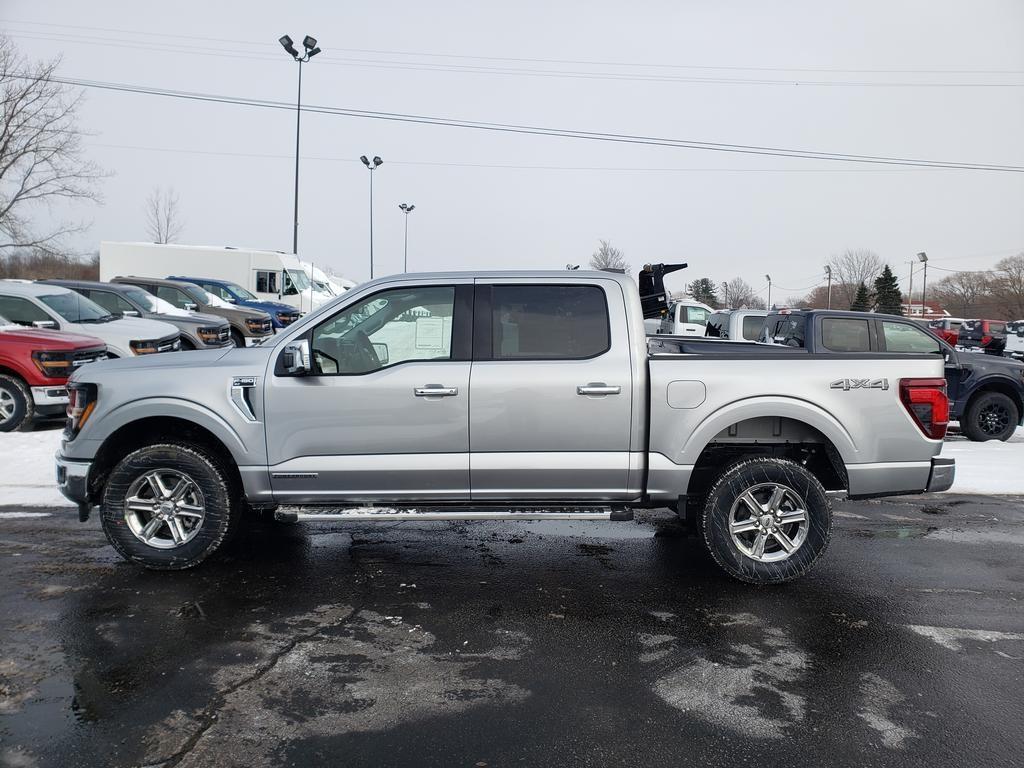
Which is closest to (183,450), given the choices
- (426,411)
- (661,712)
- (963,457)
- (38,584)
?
(38,584)

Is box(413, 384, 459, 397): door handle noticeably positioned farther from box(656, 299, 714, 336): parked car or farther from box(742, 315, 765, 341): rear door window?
Answer: box(656, 299, 714, 336): parked car

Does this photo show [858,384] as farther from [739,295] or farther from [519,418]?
[739,295]

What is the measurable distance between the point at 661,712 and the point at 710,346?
5101 millimetres

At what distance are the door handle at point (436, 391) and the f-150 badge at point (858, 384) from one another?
245cm

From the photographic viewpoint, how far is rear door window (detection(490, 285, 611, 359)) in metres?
5.09

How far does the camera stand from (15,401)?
10281 mm

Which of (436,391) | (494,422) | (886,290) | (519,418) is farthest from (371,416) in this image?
(886,290)

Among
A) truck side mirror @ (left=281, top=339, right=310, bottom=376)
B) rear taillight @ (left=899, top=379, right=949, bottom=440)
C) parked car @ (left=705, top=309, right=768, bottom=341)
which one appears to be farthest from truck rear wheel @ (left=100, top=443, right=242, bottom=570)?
Result: parked car @ (left=705, top=309, right=768, bottom=341)

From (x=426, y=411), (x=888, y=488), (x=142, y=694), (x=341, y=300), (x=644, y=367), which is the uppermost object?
(x=341, y=300)

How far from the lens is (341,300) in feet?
16.8

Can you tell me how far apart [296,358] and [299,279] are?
28.9 m

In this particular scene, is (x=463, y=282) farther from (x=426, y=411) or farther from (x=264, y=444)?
(x=264, y=444)

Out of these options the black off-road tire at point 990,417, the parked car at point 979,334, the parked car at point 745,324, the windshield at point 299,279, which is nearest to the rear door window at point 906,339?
the black off-road tire at point 990,417

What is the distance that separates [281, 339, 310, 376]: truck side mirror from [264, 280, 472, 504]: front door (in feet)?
0.22
